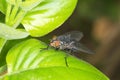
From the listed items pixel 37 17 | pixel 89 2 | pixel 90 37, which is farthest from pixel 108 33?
pixel 37 17

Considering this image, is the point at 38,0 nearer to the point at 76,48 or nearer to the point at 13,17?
the point at 13,17

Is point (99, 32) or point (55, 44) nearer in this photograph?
point (55, 44)

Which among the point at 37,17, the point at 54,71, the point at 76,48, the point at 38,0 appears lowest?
the point at 76,48

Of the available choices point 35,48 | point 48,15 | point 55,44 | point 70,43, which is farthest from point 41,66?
point 70,43

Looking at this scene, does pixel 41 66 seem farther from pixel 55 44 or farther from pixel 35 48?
pixel 55 44

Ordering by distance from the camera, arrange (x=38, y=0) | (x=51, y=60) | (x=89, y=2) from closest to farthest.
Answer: (x=38, y=0) < (x=51, y=60) < (x=89, y=2)

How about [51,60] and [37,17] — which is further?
[37,17]
